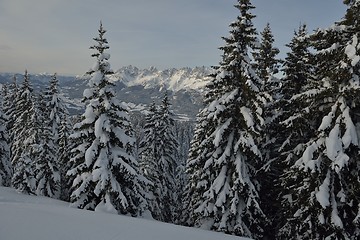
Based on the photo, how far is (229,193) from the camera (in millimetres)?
16484

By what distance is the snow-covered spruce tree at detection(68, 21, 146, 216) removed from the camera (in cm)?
1653

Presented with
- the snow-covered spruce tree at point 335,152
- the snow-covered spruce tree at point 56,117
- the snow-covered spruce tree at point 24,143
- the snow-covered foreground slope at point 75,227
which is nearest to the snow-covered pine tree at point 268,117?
the snow-covered spruce tree at point 335,152

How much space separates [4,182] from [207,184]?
2799 cm

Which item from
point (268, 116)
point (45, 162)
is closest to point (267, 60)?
point (268, 116)

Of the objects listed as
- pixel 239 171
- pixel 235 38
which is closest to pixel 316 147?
pixel 239 171

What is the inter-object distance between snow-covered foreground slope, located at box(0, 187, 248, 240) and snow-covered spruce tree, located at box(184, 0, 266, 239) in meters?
6.13

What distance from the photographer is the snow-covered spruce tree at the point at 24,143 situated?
2606cm

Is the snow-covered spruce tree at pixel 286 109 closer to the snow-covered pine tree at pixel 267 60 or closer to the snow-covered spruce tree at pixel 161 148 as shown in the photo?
the snow-covered pine tree at pixel 267 60

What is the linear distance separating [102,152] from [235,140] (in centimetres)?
710

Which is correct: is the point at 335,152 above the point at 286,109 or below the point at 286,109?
below

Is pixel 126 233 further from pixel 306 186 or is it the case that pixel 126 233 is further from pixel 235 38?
pixel 235 38

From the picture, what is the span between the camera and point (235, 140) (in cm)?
1734

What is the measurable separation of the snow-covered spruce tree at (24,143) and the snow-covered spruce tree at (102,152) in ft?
34.4

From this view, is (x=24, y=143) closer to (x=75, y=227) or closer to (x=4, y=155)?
(x=4, y=155)
